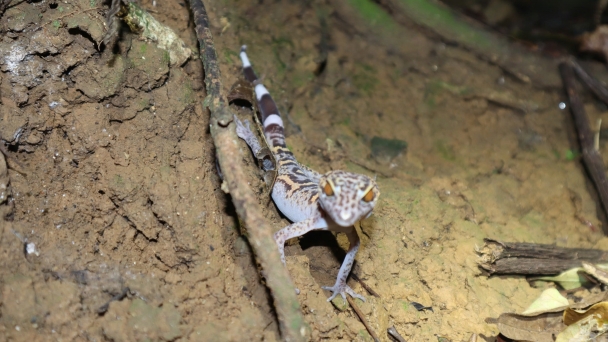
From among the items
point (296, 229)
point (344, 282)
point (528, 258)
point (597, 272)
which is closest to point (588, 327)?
point (528, 258)

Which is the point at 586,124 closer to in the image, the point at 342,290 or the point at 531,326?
the point at 531,326

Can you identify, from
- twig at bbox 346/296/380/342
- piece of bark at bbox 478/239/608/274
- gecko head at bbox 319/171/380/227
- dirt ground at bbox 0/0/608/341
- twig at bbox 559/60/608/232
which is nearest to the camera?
dirt ground at bbox 0/0/608/341

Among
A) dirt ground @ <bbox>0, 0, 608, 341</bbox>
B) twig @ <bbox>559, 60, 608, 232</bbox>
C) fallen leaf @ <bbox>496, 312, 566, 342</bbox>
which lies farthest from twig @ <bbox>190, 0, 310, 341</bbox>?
twig @ <bbox>559, 60, 608, 232</bbox>

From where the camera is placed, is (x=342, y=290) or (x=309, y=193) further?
(x=309, y=193)

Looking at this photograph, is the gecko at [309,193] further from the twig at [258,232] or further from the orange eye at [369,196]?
the twig at [258,232]

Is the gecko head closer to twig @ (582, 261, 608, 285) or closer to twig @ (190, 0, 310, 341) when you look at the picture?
twig @ (190, 0, 310, 341)

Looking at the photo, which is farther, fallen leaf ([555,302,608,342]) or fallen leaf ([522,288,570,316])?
fallen leaf ([522,288,570,316])
